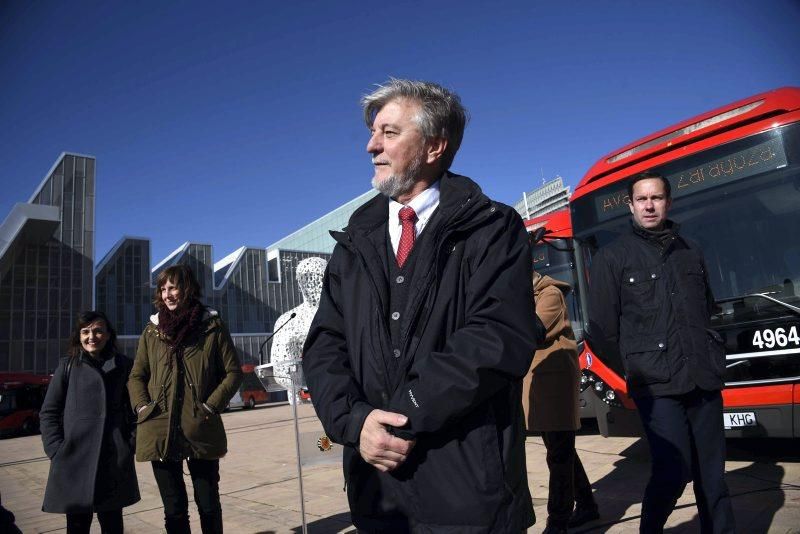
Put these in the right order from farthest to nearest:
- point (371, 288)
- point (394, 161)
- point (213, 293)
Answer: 1. point (213, 293)
2. point (394, 161)
3. point (371, 288)

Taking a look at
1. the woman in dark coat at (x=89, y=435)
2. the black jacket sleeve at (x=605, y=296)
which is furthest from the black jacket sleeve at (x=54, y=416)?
the black jacket sleeve at (x=605, y=296)

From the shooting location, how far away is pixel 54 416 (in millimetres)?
3500

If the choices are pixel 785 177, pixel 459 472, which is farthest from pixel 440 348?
pixel 785 177

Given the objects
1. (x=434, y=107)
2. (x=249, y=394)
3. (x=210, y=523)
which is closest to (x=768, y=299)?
(x=434, y=107)

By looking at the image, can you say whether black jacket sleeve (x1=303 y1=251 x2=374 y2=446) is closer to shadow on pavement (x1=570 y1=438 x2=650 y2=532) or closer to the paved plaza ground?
the paved plaza ground

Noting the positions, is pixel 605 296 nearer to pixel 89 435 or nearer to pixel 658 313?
pixel 658 313

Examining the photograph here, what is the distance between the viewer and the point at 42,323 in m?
32.4

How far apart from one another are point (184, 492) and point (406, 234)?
2434 millimetres

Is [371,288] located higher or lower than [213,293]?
lower

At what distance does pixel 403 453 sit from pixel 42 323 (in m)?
37.7

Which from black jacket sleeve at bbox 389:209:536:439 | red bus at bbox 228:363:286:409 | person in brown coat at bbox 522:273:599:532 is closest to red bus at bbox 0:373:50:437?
red bus at bbox 228:363:286:409

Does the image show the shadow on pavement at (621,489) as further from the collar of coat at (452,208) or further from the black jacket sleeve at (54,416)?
the black jacket sleeve at (54,416)

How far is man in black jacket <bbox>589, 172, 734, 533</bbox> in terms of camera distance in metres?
2.50

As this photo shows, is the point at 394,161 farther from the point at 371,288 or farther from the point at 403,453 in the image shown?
the point at 403,453
